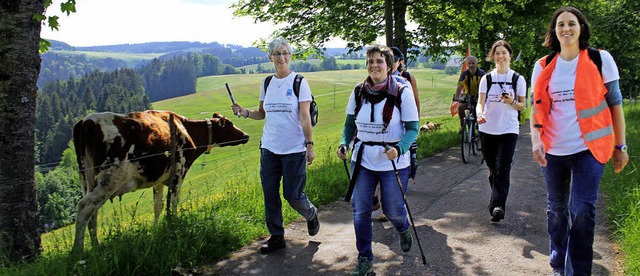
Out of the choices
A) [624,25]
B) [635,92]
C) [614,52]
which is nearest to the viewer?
[624,25]

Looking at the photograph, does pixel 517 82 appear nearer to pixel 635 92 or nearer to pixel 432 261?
pixel 432 261

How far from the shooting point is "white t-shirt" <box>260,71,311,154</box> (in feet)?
17.0

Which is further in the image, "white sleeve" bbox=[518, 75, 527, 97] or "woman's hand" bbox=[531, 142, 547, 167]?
"white sleeve" bbox=[518, 75, 527, 97]

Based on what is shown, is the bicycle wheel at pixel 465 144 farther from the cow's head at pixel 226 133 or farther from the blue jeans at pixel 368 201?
the blue jeans at pixel 368 201

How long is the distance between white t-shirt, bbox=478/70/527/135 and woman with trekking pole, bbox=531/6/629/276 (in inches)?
86.8

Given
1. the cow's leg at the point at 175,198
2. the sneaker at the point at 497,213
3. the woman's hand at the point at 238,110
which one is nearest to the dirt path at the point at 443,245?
the sneaker at the point at 497,213

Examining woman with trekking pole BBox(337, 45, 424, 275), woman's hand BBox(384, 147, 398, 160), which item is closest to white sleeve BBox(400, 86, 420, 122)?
woman with trekking pole BBox(337, 45, 424, 275)

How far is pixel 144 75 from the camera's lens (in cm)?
16138

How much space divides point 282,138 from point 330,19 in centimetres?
1086

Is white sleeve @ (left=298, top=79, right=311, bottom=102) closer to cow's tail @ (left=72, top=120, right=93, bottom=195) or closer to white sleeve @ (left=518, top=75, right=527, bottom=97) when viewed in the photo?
cow's tail @ (left=72, top=120, right=93, bottom=195)

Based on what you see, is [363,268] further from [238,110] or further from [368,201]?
[238,110]

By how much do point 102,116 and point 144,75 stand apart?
545 ft

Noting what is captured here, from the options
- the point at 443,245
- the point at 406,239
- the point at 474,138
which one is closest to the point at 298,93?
the point at 406,239

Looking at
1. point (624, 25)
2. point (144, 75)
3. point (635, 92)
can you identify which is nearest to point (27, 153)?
point (624, 25)
